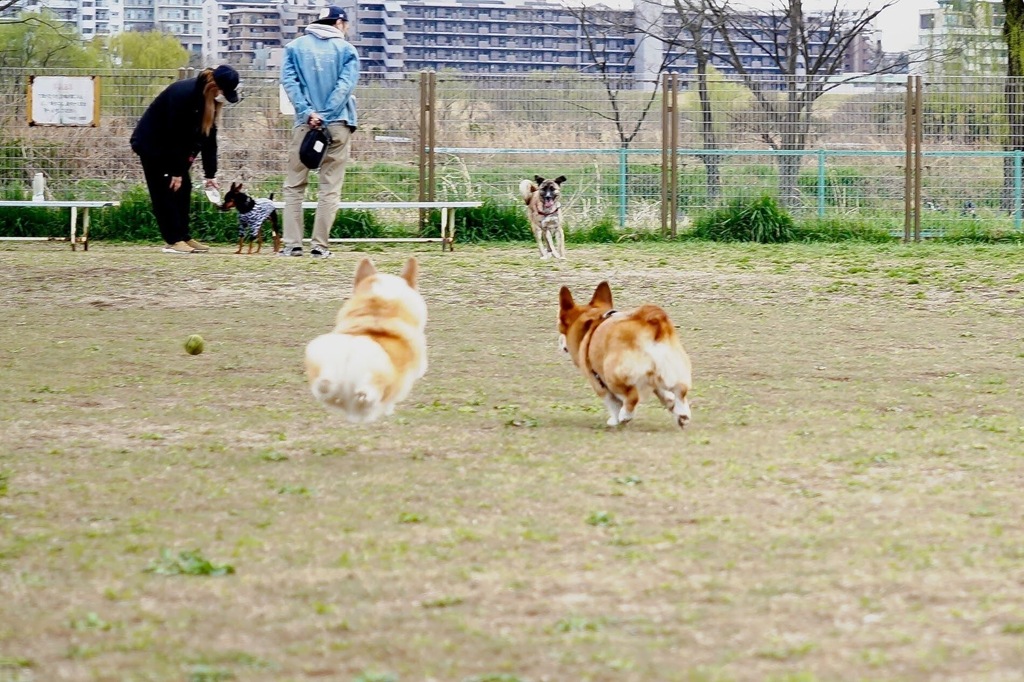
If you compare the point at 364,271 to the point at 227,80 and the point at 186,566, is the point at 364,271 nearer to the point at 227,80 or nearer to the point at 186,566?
the point at 186,566

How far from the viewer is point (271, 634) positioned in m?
3.12

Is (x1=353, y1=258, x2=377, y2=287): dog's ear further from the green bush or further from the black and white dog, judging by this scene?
the green bush

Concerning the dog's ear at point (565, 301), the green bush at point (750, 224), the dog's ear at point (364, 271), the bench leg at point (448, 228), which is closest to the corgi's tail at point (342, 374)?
the dog's ear at point (364, 271)

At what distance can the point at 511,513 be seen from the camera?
14.0 ft

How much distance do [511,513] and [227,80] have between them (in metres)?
8.34

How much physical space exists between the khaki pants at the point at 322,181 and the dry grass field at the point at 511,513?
3978mm

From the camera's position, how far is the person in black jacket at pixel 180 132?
11922 millimetres

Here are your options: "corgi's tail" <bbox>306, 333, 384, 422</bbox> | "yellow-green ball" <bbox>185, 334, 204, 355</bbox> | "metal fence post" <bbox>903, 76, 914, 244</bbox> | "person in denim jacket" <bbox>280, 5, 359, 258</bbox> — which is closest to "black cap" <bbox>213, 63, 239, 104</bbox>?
"person in denim jacket" <bbox>280, 5, 359, 258</bbox>

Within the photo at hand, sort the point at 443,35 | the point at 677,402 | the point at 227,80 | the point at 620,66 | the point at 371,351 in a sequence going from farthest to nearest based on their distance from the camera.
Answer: the point at 443,35
the point at 620,66
the point at 227,80
the point at 677,402
the point at 371,351

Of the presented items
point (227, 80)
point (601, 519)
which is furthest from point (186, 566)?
point (227, 80)

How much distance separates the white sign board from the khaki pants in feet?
12.6

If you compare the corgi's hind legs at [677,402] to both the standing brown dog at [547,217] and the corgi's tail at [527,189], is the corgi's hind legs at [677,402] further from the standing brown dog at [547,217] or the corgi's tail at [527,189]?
the corgi's tail at [527,189]

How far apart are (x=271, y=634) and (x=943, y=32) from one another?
28.5 meters

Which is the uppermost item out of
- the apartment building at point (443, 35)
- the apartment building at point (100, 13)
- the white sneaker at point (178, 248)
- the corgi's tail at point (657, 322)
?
the apartment building at point (100, 13)
